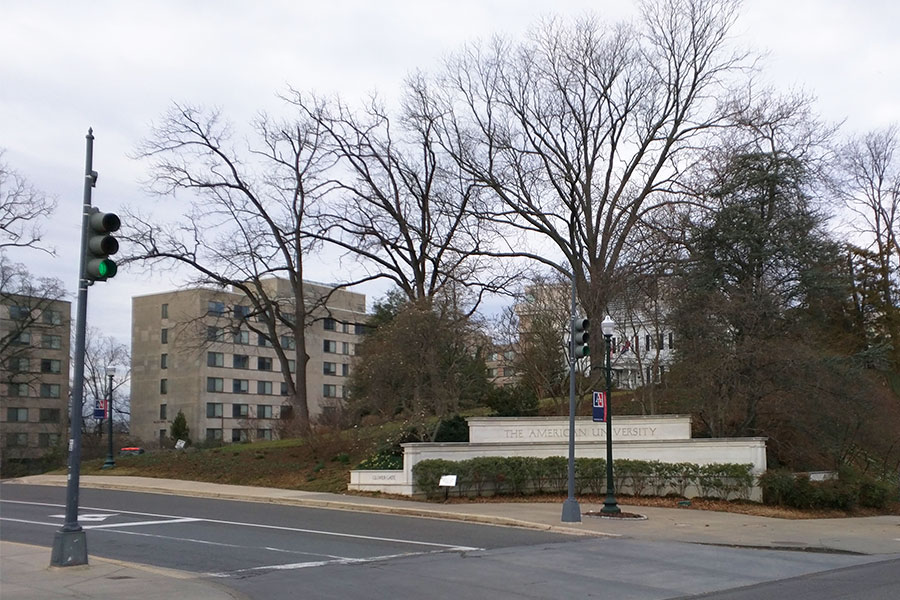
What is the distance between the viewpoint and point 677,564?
45.6 ft

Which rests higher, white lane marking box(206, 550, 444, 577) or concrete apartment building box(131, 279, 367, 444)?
concrete apartment building box(131, 279, 367, 444)

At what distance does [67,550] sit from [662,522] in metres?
13.2

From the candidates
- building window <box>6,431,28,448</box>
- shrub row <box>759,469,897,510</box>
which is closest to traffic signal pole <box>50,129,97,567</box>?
shrub row <box>759,469,897,510</box>

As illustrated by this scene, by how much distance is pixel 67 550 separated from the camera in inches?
454

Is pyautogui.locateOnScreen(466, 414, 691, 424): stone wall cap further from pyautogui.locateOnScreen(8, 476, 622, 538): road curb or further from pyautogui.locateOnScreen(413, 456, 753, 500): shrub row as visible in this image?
pyautogui.locateOnScreen(8, 476, 622, 538): road curb

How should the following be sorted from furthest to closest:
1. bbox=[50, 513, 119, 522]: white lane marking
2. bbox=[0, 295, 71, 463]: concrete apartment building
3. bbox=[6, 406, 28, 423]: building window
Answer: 1. bbox=[6, 406, 28, 423]: building window
2. bbox=[0, 295, 71, 463]: concrete apartment building
3. bbox=[50, 513, 119, 522]: white lane marking

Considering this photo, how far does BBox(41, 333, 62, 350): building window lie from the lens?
8162cm

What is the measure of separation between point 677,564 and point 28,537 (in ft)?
38.1

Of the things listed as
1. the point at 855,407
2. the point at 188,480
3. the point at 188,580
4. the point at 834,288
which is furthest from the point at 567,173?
the point at 188,580

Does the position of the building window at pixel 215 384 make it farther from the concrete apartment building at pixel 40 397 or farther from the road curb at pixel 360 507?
the road curb at pixel 360 507

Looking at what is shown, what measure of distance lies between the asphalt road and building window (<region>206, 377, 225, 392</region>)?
63.5m

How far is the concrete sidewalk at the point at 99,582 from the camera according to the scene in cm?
994

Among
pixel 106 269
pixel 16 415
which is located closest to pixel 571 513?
pixel 106 269

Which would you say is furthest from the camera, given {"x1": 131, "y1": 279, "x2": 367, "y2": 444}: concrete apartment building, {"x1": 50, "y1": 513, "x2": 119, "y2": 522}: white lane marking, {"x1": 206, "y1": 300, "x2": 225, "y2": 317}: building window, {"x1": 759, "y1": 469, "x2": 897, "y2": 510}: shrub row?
{"x1": 131, "y1": 279, "x2": 367, "y2": 444}: concrete apartment building
